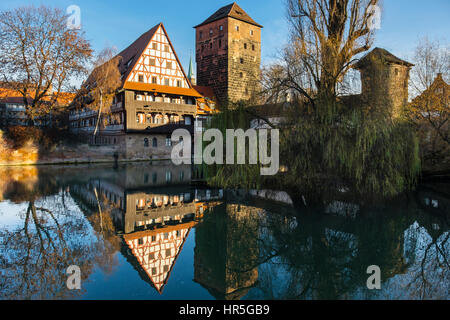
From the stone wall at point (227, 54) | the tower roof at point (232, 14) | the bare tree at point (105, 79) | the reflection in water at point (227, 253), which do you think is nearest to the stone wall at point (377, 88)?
the reflection in water at point (227, 253)

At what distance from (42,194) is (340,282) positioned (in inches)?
400

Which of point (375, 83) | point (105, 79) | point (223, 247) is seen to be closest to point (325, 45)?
point (375, 83)

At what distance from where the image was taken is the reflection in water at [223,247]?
423 cm

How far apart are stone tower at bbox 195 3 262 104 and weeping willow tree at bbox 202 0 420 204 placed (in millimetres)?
27234

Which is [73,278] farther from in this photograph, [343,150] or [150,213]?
[343,150]

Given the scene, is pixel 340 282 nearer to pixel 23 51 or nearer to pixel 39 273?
pixel 39 273

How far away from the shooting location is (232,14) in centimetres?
3744

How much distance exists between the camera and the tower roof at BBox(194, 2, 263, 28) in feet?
123

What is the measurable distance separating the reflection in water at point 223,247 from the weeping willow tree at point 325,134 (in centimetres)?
78

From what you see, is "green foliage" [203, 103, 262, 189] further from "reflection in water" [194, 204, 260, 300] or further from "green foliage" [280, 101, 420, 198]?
"reflection in water" [194, 204, 260, 300]

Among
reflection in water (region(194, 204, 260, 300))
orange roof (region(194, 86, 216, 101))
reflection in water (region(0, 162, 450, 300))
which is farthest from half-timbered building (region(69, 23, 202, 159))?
reflection in water (region(194, 204, 260, 300))

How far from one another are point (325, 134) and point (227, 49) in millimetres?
31243

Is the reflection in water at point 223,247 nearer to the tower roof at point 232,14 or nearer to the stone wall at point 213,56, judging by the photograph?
the stone wall at point 213,56

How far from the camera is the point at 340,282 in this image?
4.45m
